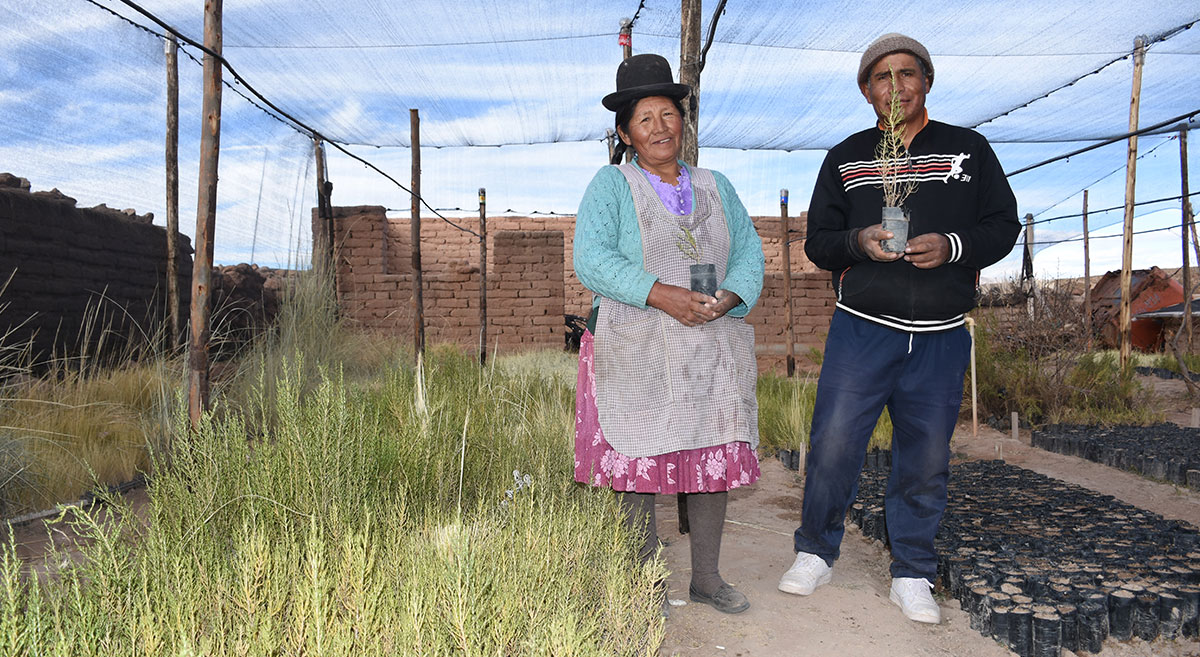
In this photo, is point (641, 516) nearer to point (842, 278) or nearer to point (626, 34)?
point (842, 278)

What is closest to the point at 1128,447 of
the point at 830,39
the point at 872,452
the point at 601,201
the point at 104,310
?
the point at 872,452

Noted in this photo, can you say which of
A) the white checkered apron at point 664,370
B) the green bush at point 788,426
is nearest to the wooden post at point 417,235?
the green bush at point 788,426

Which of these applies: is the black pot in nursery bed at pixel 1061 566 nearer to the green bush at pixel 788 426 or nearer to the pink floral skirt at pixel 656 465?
the pink floral skirt at pixel 656 465

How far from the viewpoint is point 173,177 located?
6586 millimetres

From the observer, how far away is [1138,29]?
22.5 ft

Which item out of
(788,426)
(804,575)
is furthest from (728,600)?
(788,426)

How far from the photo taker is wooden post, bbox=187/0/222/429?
147 inches

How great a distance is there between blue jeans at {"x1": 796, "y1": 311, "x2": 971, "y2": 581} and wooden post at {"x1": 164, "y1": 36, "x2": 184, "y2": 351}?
4959 millimetres

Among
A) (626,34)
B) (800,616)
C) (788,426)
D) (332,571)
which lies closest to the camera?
(332,571)

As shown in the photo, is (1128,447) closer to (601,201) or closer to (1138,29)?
(1138,29)

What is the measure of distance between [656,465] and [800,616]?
28.0 inches

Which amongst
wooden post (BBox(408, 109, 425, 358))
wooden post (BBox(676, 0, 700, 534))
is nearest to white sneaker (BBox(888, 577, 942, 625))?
wooden post (BBox(676, 0, 700, 534))

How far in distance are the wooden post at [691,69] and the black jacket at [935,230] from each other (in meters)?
1.55

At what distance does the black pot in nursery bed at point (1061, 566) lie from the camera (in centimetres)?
235
